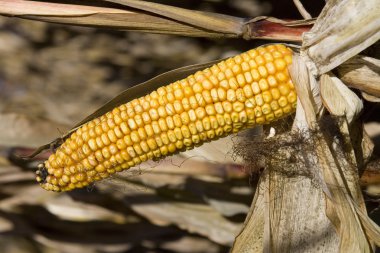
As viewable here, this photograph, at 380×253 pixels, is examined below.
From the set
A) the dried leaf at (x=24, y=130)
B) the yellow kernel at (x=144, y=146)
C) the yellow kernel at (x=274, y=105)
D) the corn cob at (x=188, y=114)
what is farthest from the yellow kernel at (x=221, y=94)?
the dried leaf at (x=24, y=130)

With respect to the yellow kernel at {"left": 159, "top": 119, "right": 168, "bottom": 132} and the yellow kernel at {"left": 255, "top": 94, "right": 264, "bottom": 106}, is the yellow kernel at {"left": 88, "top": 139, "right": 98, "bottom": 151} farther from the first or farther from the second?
the yellow kernel at {"left": 255, "top": 94, "right": 264, "bottom": 106}

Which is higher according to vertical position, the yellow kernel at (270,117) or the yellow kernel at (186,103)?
the yellow kernel at (186,103)

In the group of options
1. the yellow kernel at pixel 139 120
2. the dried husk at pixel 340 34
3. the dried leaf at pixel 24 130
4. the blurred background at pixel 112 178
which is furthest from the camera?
the dried leaf at pixel 24 130

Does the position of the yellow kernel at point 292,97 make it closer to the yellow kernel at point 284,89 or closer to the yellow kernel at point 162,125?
the yellow kernel at point 284,89

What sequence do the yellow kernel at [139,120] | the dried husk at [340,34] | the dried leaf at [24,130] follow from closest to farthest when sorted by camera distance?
the dried husk at [340,34], the yellow kernel at [139,120], the dried leaf at [24,130]

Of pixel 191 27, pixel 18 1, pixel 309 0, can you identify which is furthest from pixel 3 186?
pixel 309 0

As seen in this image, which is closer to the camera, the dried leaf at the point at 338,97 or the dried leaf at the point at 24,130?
the dried leaf at the point at 338,97

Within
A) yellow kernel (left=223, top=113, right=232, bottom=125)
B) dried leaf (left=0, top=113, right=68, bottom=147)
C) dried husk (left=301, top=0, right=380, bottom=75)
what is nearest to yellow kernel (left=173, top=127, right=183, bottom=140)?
yellow kernel (left=223, top=113, right=232, bottom=125)

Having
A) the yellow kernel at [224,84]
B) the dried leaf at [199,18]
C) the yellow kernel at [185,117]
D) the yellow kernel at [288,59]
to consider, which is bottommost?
the yellow kernel at [185,117]
